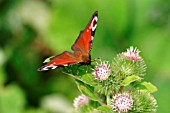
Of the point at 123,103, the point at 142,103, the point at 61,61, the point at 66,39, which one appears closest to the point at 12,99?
the point at 66,39

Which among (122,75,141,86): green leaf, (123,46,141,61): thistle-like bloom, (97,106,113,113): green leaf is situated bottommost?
(97,106,113,113): green leaf

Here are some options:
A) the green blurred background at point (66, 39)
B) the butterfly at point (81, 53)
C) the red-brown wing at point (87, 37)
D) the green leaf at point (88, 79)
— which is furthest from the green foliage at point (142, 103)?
the green blurred background at point (66, 39)

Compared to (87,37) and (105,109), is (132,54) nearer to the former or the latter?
(87,37)

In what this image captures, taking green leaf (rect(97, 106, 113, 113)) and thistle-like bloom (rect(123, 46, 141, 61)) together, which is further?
thistle-like bloom (rect(123, 46, 141, 61))

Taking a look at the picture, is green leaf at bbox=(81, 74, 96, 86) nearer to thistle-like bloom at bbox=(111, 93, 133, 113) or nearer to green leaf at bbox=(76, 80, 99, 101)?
green leaf at bbox=(76, 80, 99, 101)

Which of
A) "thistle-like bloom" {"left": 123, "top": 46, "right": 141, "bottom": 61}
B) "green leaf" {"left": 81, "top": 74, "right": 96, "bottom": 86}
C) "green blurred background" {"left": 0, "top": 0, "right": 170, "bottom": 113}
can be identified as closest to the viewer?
"green leaf" {"left": 81, "top": 74, "right": 96, "bottom": 86}

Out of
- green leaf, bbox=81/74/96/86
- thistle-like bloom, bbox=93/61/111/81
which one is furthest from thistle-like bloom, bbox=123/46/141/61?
green leaf, bbox=81/74/96/86

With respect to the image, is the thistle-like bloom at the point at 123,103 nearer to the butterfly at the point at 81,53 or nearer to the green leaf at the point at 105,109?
the green leaf at the point at 105,109
